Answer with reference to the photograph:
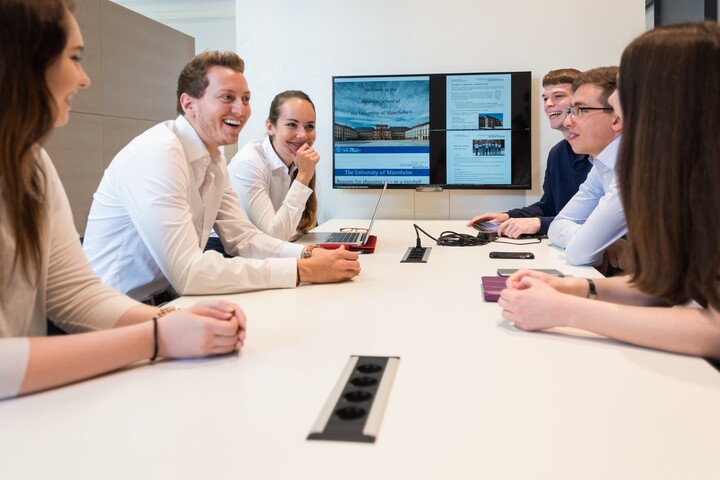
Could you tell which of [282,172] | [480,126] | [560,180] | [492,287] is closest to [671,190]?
[492,287]

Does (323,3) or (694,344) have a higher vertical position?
(323,3)

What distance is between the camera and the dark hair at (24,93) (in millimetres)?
970

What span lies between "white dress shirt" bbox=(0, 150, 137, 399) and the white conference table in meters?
0.21

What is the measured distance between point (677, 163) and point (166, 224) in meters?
1.26

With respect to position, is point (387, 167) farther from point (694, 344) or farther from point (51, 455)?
point (51, 455)

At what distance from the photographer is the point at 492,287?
177 centimetres

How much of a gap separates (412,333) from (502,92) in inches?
122

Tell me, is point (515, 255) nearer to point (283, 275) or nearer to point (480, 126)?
point (283, 275)

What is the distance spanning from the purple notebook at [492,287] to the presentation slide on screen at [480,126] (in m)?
2.47

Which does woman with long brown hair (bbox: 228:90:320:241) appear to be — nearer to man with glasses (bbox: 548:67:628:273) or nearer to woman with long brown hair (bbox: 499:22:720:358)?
man with glasses (bbox: 548:67:628:273)

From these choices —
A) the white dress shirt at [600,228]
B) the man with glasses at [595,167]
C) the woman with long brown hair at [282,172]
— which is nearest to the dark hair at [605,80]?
the man with glasses at [595,167]

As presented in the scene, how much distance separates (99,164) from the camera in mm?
3867

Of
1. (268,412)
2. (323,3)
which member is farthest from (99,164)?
(268,412)

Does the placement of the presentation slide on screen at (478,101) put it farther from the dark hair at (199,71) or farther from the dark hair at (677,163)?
the dark hair at (677,163)
